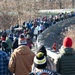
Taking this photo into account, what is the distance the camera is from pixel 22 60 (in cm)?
809

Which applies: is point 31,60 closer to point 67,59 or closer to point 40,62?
point 67,59

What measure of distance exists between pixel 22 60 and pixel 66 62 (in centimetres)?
109

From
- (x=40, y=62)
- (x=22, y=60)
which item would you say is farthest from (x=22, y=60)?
(x=40, y=62)

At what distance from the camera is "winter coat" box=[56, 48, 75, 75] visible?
744cm

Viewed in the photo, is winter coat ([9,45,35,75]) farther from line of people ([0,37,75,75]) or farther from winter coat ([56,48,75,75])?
winter coat ([56,48,75,75])

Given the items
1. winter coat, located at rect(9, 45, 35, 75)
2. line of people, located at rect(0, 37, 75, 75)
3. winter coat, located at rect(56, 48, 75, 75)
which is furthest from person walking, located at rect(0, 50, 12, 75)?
winter coat, located at rect(56, 48, 75, 75)

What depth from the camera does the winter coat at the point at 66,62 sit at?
744 centimetres

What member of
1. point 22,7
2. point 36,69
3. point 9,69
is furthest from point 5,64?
point 22,7

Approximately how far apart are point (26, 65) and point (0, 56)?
0.67 m

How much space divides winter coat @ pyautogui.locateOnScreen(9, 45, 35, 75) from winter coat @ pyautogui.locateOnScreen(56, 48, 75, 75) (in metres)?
0.76

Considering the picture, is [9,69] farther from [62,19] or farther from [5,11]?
[5,11]

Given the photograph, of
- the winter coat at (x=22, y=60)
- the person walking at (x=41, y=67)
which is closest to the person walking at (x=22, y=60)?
the winter coat at (x=22, y=60)

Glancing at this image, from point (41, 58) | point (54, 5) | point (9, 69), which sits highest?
point (41, 58)

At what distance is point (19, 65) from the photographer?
8078 mm
